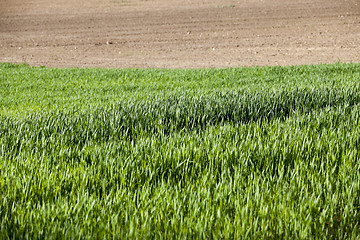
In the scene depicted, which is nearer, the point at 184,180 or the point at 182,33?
the point at 184,180

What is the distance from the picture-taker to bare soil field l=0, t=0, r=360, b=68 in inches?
772

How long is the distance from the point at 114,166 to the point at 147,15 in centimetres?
2696

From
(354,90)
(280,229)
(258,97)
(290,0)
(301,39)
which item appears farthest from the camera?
(290,0)

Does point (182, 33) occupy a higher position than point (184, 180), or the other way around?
point (184, 180)

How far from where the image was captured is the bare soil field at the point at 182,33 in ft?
64.3

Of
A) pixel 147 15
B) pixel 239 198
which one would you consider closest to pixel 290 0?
pixel 147 15

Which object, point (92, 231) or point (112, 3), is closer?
point (92, 231)

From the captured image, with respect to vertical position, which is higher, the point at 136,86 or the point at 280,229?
the point at 280,229

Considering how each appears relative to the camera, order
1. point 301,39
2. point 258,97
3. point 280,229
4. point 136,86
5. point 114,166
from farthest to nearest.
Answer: point 301,39 < point 136,86 < point 258,97 < point 114,166 < point 280,229

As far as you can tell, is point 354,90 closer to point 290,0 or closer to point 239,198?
point 239,198

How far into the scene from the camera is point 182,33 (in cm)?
2466

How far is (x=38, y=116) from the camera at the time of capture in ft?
16.7

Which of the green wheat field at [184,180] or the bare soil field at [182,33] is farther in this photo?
the bare soil field at [182,33]

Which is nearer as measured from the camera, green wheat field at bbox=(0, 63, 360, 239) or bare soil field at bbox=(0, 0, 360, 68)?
green wheat field at bbox=(0, 63, 360, 239)
